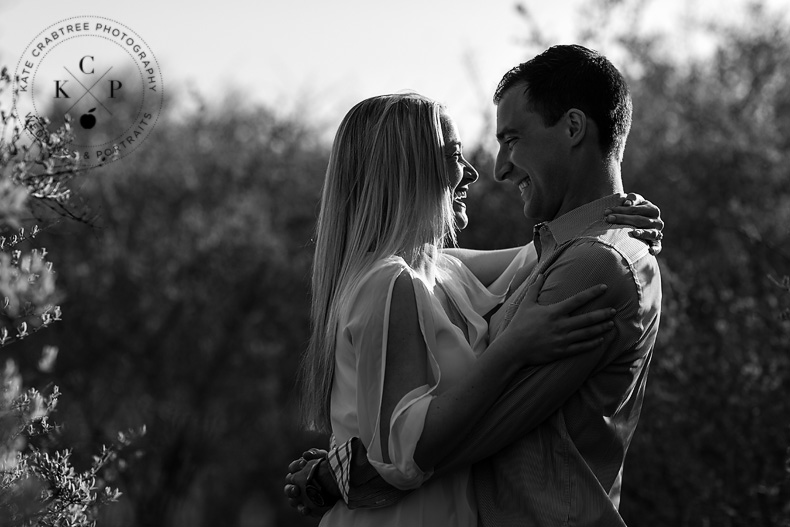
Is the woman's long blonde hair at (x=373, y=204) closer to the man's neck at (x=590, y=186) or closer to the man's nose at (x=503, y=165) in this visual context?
the man's nose at (x=503, y=165)

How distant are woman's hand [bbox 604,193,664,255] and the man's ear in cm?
24

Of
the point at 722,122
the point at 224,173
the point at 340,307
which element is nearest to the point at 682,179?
the point at 722,122

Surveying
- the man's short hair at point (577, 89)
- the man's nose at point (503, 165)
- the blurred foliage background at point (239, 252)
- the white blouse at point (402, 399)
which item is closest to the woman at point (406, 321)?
the white blouse at point (402, 399)

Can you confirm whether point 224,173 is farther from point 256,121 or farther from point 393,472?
point 393,472

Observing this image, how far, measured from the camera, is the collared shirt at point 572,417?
9.05 ft

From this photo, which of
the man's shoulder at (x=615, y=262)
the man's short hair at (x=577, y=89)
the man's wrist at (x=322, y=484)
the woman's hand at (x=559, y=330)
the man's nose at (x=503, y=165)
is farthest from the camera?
the man's nose at (x=503, y=165)

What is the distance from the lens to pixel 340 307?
3.00 m

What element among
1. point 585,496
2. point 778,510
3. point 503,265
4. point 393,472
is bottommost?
point 778,510

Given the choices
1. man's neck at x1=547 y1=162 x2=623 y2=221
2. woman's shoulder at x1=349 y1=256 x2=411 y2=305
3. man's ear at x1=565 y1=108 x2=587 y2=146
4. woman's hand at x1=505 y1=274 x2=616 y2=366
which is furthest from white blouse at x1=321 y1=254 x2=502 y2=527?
man's ear at x1=565 y1=108 x2=587 y2=146

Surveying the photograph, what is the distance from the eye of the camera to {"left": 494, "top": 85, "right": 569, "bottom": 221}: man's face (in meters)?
3.13

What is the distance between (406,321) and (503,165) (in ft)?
2.32

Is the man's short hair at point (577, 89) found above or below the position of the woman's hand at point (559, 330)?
above

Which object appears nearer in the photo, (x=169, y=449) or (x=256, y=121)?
(x=169, y=449)

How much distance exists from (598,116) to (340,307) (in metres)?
0.99
